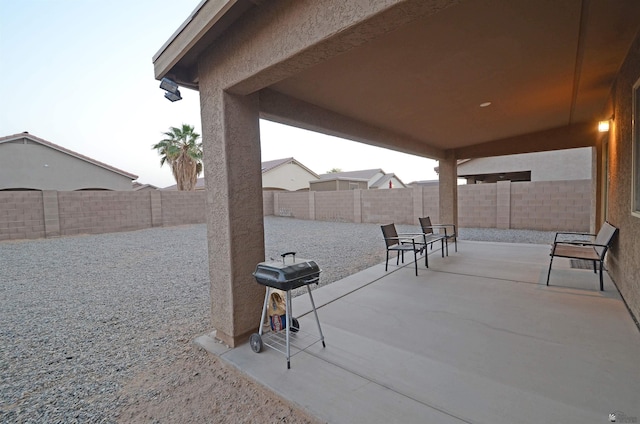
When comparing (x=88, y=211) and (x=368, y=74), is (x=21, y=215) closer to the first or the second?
(x=88, y=211)

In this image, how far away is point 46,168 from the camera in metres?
14.2

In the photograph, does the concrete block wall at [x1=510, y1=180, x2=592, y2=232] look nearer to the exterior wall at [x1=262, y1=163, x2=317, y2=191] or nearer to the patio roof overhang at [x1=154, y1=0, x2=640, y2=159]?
the patio roof overhang at [x1=154, y1=0, x2=640, y2=159]

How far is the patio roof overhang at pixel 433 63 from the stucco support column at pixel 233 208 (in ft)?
1.07

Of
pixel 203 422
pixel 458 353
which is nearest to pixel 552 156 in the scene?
pixel 458 353

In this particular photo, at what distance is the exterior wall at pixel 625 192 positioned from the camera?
2.86 meters

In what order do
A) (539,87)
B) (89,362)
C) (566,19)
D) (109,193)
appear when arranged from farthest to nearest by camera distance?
(109,193) → (539,87) → (89,362) → (566,19)

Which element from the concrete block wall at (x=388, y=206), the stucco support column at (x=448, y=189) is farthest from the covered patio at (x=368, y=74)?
the concrete block wall at (x=388, y=206)

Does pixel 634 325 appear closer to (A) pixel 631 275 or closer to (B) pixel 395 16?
(A) pixel 631 275

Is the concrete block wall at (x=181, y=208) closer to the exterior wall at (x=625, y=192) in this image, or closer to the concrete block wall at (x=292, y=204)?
the concrete block wall at (x=292, y=204)

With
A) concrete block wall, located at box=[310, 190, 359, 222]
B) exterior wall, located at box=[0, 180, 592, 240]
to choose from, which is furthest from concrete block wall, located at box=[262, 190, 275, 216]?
exterior wall, located at box=[0, 180, 592, 240]

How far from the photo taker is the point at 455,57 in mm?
2695

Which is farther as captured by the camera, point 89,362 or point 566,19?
point 89,362

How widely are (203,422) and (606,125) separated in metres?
6.77

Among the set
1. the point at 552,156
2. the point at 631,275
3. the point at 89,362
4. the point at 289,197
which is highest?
the point at 552,156
